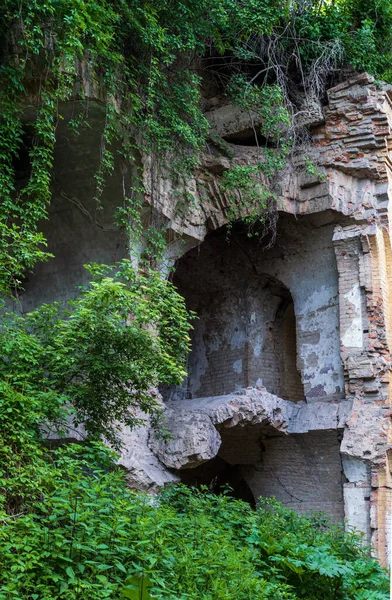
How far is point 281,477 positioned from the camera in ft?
37.7

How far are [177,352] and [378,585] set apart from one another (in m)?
2.99

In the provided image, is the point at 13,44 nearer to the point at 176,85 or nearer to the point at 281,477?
the point at 176,85

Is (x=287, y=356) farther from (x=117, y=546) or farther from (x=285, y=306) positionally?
(x=117, y=546)

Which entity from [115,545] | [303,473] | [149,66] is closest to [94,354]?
[115,545]

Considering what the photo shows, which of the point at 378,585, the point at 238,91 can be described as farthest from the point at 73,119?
the point at 378,585

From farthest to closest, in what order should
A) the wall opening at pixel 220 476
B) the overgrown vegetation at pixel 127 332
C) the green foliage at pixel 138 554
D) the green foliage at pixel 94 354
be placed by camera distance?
the wall opening at pixel 220 476 → the green foliage at pixel 94 354 → the overgrown vegetation at pixel 127 332 → the green foliage at pixel 138 554

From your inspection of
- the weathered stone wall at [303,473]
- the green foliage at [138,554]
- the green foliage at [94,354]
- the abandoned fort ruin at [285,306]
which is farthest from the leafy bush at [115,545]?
the weathered stone wall at [303,473]

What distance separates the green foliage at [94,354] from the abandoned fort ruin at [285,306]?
1.51 meters

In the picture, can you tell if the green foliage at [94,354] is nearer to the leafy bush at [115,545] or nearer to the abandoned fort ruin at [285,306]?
the leafy bush at [115,545]

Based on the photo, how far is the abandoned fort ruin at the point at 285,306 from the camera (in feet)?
31.6

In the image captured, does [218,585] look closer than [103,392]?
Yes

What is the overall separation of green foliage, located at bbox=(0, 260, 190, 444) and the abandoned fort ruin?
151 centimetres

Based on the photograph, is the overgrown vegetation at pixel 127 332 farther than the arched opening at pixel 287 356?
No

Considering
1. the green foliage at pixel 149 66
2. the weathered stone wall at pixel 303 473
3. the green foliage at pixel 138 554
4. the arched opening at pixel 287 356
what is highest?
the green foliage at pixel 149 66
